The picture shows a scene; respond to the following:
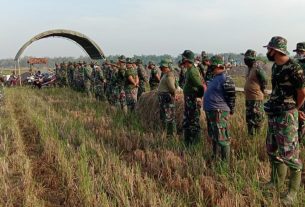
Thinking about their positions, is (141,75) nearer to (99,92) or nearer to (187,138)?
(99,92)

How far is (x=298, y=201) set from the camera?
3.81 m

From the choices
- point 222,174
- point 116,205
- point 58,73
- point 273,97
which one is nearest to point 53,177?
point 116,205

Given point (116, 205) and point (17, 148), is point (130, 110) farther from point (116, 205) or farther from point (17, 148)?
point (116, 205)

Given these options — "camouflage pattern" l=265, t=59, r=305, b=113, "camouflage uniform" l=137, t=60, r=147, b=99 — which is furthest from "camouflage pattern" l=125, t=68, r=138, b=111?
"camouflage pattern" l=265, t=59, r=305, b=113

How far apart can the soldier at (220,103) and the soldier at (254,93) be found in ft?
3.94

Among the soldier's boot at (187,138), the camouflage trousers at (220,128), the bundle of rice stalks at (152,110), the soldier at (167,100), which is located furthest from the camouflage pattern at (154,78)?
the camouflage trousers at (220,128)

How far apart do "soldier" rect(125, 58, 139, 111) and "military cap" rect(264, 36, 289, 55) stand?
241 inches

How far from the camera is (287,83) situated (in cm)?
418

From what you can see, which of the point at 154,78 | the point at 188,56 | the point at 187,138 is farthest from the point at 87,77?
the point at 188,56

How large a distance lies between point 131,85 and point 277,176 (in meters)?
6.34

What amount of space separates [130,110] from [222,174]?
596 centimetres

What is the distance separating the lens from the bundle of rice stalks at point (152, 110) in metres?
8.21

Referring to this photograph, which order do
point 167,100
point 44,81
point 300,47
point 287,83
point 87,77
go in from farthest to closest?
point 44,81 → point 87,77 → point 167,100 → point 300,47 → point 287,83

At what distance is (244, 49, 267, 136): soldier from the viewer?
21.2 ft
